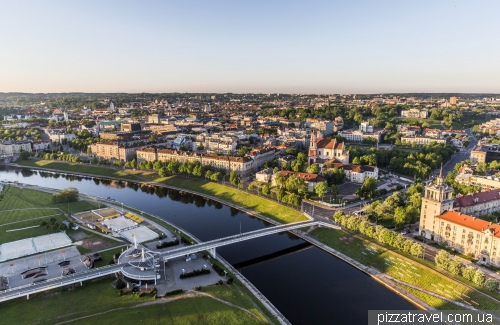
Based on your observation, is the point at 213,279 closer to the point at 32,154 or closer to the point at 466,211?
the point at 466,211

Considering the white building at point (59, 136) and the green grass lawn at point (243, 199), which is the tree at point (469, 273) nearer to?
the green grass lawn at point (243, 199)

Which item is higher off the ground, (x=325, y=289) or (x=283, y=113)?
(x=283, y=113)

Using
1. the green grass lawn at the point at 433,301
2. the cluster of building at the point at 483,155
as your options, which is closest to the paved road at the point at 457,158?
the cluster of building at the point at 483,155

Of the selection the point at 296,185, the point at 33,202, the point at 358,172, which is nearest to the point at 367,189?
the point at 358,172

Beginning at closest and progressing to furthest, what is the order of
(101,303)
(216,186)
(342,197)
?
(101,303)
(342,197)
(216,186)

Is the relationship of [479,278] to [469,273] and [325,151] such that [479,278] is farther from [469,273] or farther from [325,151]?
[325,151]

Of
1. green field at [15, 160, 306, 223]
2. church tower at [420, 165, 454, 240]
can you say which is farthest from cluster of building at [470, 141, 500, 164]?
green field at [15, 160, 306, 223]

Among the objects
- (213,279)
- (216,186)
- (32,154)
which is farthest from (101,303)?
(32,154)
